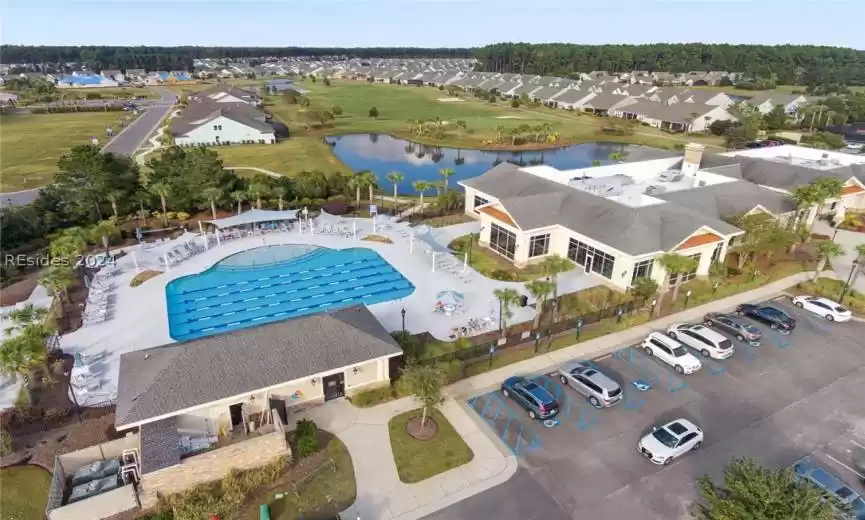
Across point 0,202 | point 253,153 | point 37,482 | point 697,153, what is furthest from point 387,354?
point 253,153

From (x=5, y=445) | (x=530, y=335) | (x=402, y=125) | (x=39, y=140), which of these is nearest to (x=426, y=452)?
(x=530, y=335)

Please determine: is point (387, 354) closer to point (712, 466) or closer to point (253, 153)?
point (712, 466)

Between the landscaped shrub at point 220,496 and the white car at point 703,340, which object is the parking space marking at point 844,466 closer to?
the white car at point 703,340

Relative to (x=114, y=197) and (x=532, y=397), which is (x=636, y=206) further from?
(x=114, y=197)

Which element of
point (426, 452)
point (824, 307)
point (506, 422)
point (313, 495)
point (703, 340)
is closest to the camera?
point (313, 495)

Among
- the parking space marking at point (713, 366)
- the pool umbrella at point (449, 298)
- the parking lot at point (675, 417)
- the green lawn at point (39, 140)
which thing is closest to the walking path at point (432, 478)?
the parking lot at point (675, 417)
